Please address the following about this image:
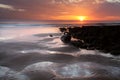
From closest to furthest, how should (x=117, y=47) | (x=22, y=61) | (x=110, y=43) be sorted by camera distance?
(x=22, y=61) → (x=117, y=47) → (x=110, y=43)

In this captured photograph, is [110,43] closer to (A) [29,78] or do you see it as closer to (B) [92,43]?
(B) [92,43]

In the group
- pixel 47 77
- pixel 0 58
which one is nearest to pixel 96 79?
pixel 47 77

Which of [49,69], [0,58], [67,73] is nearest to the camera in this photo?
[67,73]

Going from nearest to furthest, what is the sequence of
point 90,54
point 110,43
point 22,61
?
point 22,61 → point 90,54 → point 110,43

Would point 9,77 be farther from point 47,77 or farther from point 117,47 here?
point 117,47

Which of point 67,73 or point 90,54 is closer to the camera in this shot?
point 67,73

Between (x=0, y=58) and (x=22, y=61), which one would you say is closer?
(x=22, y=61)

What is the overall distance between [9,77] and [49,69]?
2.30 m

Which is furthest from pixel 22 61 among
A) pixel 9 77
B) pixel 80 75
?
pixel 80 75

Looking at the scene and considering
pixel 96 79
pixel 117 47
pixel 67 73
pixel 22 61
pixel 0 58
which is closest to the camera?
pixel 96 79

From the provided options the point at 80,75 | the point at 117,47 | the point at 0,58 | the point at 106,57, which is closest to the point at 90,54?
the point at 106,57

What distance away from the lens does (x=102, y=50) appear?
55.9 feet

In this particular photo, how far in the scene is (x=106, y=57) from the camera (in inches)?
573

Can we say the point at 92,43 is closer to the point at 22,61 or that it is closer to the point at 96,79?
the point at 22,61
